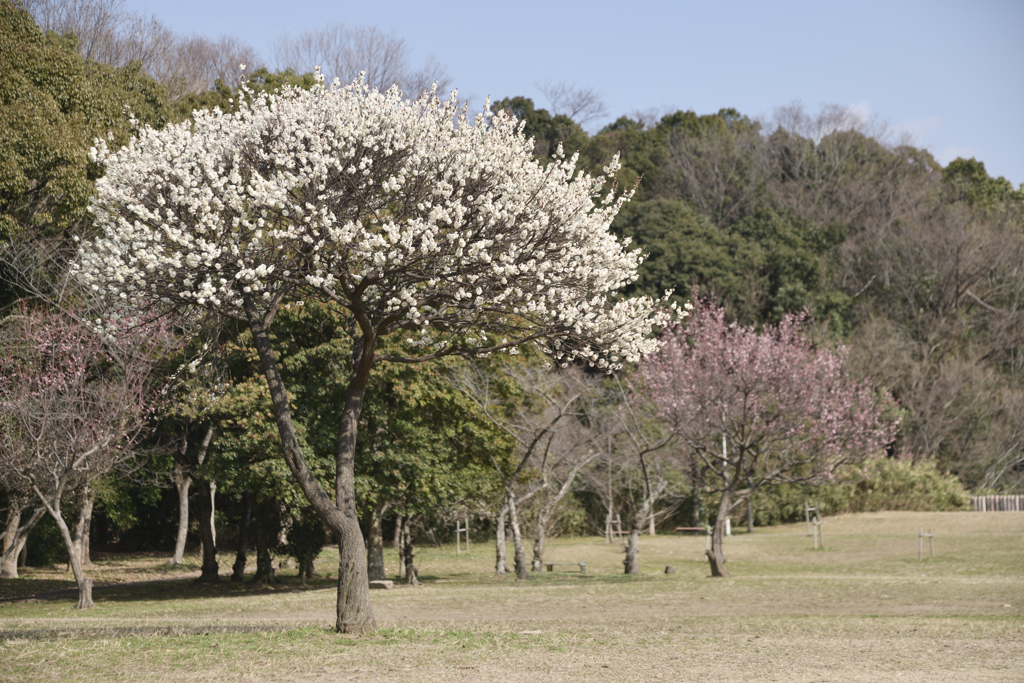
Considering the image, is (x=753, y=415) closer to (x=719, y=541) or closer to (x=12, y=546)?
(x=719, y=541)

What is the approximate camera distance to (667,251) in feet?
128

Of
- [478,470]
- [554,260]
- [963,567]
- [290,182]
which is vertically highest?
[290,182]

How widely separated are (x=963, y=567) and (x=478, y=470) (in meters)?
12.2

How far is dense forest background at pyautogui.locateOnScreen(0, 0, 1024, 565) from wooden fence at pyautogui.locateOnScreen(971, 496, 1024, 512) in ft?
7.43

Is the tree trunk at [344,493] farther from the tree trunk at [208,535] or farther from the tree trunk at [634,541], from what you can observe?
the tree trunk at [208,535]

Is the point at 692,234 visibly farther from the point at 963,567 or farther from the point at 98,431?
the point at 98,431

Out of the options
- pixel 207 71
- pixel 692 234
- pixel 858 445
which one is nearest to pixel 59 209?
pixel 858 445

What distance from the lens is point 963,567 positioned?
20.4 metres

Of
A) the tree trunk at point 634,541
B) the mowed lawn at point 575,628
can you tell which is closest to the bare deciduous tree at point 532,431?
the mowed lawn at point 575,628

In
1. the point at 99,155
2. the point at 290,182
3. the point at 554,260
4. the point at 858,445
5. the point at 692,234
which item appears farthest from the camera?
the point at 692,234

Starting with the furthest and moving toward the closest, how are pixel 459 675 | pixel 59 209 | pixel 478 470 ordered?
pixel 478 470, pixel 59 209, pixel 459 675

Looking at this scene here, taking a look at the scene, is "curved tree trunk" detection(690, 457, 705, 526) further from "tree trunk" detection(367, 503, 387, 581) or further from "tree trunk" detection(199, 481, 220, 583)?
"tree trunk" detection(199, 481, 220, 583)

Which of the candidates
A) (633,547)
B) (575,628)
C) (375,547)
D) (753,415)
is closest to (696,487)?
(633,547)

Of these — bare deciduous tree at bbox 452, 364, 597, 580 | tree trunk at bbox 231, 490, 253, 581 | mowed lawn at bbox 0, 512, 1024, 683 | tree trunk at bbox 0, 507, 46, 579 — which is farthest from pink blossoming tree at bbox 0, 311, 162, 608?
bare deciduous tree at bbox 452, 364, 597, 580
